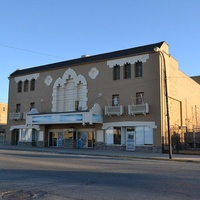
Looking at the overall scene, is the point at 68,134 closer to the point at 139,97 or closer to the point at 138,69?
the point at 139,97

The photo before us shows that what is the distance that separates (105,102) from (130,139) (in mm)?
5231

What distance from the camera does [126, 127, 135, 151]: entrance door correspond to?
31170mm

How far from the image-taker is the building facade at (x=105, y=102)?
1203 inches

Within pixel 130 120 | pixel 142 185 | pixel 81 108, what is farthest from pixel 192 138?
pixel 142 185

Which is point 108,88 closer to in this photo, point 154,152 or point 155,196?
point 154,152

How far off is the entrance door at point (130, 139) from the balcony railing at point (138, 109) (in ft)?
6.36

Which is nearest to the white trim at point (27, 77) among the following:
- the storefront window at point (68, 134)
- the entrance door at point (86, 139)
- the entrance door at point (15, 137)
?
the entrance door at point (15, 137)

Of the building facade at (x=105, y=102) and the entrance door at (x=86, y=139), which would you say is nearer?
the building facade at (x=105, y=102)

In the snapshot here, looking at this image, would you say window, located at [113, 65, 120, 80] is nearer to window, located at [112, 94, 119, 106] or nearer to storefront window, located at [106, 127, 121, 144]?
window, located at [112, 94, 119, 106]

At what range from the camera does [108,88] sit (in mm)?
33625

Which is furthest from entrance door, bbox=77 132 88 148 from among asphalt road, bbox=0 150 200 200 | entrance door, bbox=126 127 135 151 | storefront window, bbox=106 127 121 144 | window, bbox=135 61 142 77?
asphalt road, bbox=0 150 200 200

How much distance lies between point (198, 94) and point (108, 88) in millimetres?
18703

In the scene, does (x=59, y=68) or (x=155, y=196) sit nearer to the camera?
(x=155, y=196)

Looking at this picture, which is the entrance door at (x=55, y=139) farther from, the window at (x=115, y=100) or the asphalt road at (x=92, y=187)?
the asphalt road at (x=92, y=187)
